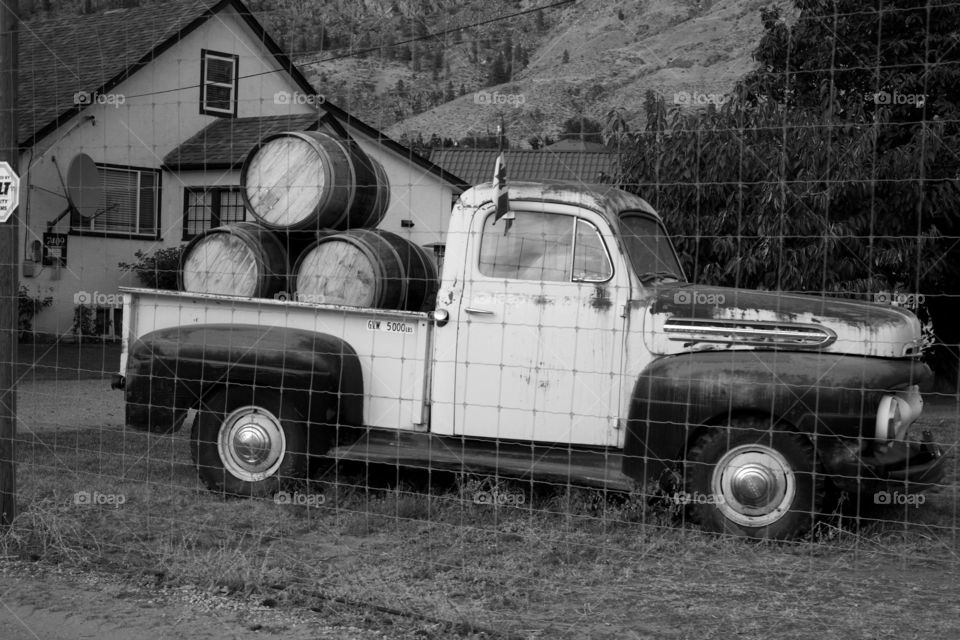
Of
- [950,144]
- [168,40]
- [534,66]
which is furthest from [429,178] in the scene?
[534,66]

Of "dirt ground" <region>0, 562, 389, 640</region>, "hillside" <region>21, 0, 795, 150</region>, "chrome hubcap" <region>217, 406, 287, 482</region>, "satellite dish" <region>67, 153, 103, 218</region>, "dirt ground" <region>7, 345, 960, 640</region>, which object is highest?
"hillside" <region>21, 0, 795, 150</region>

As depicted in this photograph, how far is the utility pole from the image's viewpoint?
250 inches

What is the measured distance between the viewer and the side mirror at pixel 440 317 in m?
6.87

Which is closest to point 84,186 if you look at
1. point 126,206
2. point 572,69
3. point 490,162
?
point 126,206

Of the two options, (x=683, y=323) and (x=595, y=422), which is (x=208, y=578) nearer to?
(x=595, y=422)

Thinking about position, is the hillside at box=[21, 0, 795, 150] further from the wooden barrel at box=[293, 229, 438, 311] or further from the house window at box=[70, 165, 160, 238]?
the wooden barrel at box=[293, 229, 438, 311]

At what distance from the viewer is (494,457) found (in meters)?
6.83

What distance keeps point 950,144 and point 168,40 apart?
1390cm

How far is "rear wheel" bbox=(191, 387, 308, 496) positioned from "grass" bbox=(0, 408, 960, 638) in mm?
136

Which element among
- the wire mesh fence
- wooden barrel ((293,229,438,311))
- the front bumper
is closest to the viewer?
the wire mesh fence

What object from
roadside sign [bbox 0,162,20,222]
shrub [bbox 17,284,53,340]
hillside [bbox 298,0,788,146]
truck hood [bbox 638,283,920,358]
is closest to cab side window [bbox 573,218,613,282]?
truck hood [bbox 638,283,920,358]

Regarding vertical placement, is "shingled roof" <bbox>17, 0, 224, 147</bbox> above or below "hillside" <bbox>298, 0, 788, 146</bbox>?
below

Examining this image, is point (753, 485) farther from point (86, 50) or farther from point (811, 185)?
point (86, 50)

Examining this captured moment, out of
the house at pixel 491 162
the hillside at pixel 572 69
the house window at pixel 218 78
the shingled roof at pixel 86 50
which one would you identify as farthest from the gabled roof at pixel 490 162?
the shingled roof at pixel 86 50
